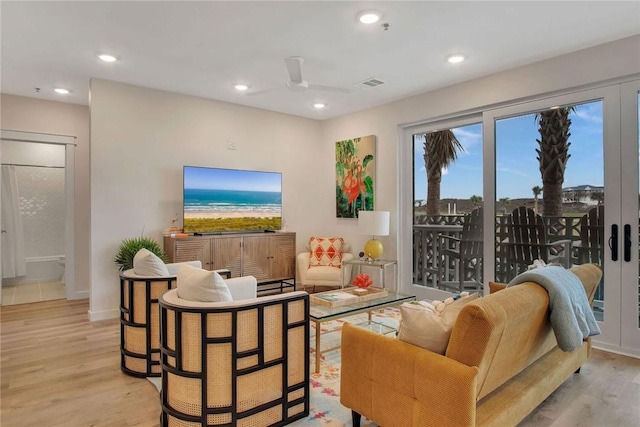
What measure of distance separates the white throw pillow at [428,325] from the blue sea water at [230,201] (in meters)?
3.55

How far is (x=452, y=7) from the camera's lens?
2705 mm

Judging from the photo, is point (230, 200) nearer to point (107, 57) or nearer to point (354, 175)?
point (354, 175)

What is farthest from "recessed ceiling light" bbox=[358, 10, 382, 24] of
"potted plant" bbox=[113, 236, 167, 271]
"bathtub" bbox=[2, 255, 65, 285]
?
"bathtub" bbox=[2, 255, 65, 285]

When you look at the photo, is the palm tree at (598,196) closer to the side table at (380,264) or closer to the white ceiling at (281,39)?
the white ceiling at (281,39)

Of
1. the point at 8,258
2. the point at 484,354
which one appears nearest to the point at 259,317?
the point at 484,354

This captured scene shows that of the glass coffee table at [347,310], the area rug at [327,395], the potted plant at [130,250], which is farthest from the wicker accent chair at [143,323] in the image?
the potted plant at [130,250]

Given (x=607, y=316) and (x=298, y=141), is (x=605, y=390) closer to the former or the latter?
(x=607, y=316)

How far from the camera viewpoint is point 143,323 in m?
2.79

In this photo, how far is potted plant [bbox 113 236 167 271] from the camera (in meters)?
4.13

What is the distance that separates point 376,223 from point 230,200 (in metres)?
1.99

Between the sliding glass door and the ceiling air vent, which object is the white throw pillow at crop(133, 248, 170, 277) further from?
the sliding glass door

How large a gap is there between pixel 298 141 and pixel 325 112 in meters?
0.64

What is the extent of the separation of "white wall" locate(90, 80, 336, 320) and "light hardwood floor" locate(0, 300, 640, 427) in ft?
3.01

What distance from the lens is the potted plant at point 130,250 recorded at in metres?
4.13
